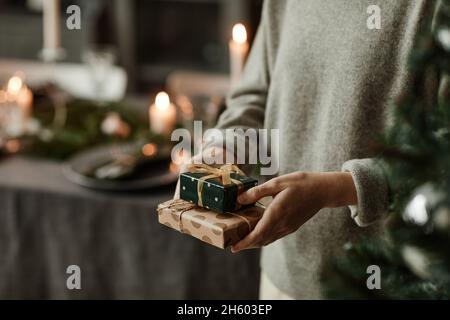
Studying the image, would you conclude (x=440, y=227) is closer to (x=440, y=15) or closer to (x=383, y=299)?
(x=383, y=299)

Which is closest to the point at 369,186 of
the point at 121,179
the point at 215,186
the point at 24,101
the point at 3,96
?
the point at 215,186

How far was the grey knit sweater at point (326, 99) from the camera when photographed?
74 centimetres

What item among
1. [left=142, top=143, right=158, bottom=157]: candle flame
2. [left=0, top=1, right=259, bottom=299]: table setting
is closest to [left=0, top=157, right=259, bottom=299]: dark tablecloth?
[left=0, top=1, right=259, bottom=299]: table setting

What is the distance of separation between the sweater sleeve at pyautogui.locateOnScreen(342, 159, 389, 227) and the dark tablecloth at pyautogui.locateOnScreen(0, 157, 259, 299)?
631 mm

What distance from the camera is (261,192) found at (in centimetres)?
69

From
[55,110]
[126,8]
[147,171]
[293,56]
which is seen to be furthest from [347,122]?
[126,8]

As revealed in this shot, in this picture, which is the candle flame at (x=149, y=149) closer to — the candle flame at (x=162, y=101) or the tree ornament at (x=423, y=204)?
the candle flame at (x=162, y=101)

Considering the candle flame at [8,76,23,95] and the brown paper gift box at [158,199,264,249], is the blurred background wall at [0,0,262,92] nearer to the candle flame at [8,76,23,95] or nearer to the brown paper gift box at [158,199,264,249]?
the candle flame at [8,76,23,95]

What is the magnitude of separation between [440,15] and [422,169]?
0.58 ft

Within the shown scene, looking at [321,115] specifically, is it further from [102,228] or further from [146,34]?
[146,34]

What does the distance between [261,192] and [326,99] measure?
7.9 inches

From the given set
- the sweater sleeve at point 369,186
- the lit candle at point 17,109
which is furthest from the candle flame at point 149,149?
the sweater sleeve at point 369,186
